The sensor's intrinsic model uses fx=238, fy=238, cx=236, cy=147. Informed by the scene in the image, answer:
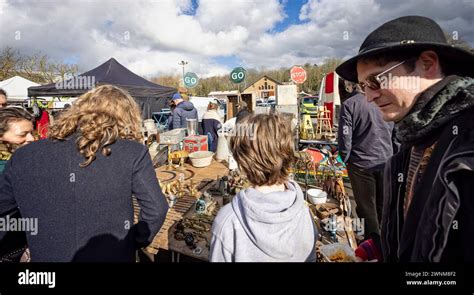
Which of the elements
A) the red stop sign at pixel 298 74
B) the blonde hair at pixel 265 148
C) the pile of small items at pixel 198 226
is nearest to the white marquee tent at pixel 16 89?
the red stop sign at pixel 298 74

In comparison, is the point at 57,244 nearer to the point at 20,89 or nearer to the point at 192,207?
the point at 192,207

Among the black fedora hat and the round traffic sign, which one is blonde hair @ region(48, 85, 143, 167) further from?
the round traffic sign

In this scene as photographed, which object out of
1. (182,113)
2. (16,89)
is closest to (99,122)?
(182,113)

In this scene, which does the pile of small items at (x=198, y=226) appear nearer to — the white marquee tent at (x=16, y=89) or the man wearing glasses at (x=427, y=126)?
the man wearing glasses at (x=427, y=126)

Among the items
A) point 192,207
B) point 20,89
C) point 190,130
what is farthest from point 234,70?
point 20,89

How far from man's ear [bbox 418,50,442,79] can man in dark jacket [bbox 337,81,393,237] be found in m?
2.12

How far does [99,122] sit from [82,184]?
345mm

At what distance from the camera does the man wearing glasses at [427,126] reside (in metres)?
0.77

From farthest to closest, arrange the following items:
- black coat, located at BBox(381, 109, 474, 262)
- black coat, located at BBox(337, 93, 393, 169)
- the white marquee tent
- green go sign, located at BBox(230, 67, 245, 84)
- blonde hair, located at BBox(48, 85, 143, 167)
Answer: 1. the white marquee tent
2. green go sign, located at BBox(230, 67, 245, 84)
3. black coat, located at BBox(337, 93, 393, 169)
4. blonde hair, located at BBox(48, 85, 143, 167)
5. black coat, located at BBox(381, 109, 474, 262)

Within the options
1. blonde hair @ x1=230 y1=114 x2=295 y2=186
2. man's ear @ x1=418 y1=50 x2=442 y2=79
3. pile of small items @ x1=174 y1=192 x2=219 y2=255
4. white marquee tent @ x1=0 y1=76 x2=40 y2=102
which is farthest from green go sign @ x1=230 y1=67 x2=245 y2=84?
white marquee tent @ x1=0 y1=76 x2=40 y2=102

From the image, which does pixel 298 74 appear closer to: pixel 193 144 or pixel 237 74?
pixel 237 74

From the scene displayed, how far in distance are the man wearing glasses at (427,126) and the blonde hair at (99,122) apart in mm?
1294

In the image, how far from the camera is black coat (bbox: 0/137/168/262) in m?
1.21

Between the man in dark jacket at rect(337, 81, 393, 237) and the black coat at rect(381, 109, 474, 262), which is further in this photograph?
the man in dark jacket at rect(337, 81, 393, 237)
